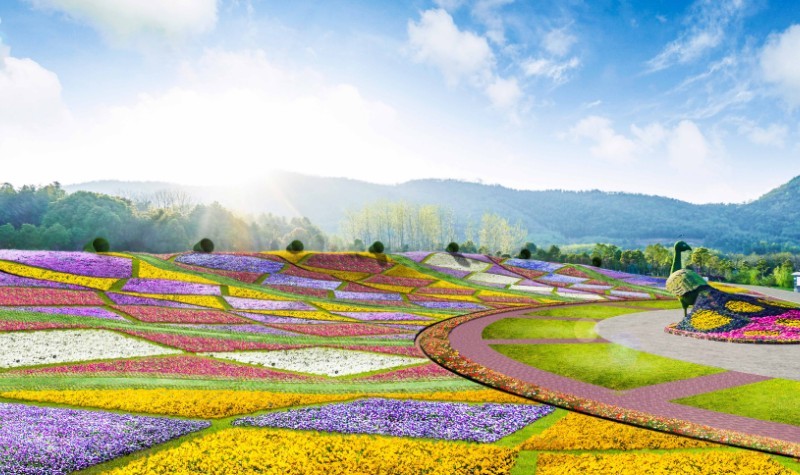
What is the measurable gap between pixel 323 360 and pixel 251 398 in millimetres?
5100

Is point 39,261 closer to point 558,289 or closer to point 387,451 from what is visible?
point 387,451

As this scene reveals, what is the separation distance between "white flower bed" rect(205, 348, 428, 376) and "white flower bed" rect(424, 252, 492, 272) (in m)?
35.7

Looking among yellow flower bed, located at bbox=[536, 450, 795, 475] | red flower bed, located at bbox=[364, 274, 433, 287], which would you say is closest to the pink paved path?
yellow flower bed, located at bbox=[536, 450, 795, 475]

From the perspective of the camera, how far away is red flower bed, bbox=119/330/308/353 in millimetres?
16841

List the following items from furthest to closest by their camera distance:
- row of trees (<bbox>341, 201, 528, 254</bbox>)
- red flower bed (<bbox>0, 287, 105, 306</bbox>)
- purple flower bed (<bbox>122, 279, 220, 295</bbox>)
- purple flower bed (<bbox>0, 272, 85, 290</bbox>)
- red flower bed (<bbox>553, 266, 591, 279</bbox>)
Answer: row of trees (<bbox>341, 201, 528, 254</bbox>)
red flower bed (<bbox>553, 266, 591, 279</bbox>)
purple flower bed (<bbox>122, 279, 220, 295</bbox>)
purple flower bed (<bbox>0, 272, 85, 290</bbox>)
red flower bed (<bbox>0, 287, 105, 306</bbox>)

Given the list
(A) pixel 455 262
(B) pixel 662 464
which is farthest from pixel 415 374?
(A) pixel 455 262

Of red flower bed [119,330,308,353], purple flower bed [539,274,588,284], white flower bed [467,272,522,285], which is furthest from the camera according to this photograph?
purple flower bed [539,274,588,284]

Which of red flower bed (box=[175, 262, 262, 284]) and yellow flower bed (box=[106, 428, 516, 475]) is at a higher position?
red flower bed (box=[175, 262, 262, 284])

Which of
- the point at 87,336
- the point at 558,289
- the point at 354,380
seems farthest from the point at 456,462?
the point at 558,289

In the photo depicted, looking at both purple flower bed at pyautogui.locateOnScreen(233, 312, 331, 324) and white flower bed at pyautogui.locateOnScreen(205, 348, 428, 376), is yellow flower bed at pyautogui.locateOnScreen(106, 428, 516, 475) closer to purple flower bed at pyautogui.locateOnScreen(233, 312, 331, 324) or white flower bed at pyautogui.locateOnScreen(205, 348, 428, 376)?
white flower bed at pyautogui.locateOnScreen(205, 348, 428, 376)

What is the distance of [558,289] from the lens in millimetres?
44125

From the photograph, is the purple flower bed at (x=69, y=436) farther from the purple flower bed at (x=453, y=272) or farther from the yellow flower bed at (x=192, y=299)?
the purple flower bed at (x=453, y=272)

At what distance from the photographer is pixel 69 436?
27.0 feet

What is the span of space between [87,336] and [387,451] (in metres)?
14.0
